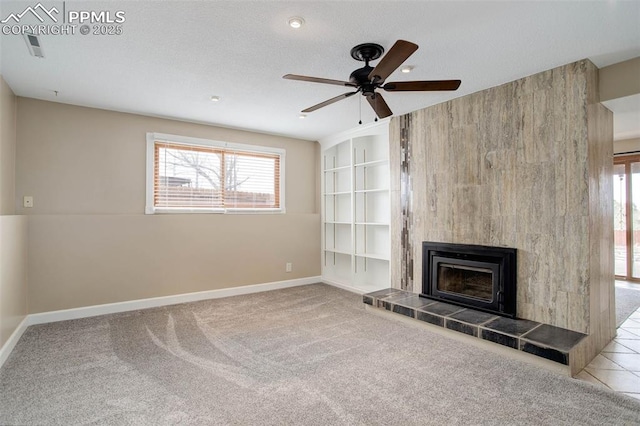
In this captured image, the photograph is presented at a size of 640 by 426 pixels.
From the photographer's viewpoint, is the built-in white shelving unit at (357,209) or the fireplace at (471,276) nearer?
the fireplace at (471,276)

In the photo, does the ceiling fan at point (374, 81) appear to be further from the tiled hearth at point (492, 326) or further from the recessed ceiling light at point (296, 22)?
the tiled hearth at point (492, 326)

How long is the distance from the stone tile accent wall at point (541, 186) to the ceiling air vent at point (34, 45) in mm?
3840

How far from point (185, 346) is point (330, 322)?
1.52 m

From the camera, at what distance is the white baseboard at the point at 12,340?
262 cm

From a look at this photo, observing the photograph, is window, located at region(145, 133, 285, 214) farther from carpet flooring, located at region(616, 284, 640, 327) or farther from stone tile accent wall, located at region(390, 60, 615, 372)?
carpet flooring, located at region(616, 284, 640, 327)

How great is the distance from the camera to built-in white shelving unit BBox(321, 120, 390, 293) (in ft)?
16.1

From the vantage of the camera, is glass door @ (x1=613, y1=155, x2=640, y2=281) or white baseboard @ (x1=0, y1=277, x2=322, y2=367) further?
glass door @ (x1=613, y1=155, x2=640, y2=281)

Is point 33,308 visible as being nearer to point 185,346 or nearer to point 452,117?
point 185,346

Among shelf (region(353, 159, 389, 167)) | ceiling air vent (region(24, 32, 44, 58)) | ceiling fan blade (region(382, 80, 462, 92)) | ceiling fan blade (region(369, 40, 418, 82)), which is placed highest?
ceiling air vent (region(24, 32, 44, 58))

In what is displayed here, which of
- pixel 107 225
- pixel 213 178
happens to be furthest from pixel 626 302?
pixel 107 225

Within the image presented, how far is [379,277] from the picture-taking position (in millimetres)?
5047

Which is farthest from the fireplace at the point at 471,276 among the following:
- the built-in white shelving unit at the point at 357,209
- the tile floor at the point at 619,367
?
the built-in white shelving unit at the point at 357,209

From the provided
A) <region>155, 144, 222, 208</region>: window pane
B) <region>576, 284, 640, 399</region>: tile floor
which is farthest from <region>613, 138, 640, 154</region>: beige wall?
<region>155, 144, 222, 208</region>: window pane

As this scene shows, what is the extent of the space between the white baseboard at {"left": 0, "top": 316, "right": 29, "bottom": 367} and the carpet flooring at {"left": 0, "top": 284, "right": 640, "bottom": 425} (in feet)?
0.17
